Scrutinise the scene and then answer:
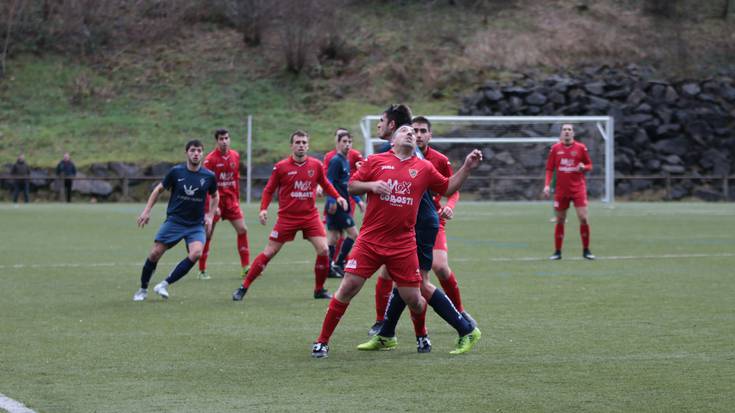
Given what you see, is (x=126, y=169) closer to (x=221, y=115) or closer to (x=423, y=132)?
(x=221, y=115)

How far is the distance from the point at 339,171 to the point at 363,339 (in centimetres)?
→ 631

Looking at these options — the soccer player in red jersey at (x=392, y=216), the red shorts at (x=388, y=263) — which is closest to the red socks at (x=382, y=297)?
the soccer player in red jersey at (x=392, y=216)

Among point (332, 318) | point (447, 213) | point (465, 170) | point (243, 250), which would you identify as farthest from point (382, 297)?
point (243, 250)

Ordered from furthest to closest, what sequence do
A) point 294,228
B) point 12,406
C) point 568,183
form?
1. point 568,183
2. point 294,228
3. point 12,406

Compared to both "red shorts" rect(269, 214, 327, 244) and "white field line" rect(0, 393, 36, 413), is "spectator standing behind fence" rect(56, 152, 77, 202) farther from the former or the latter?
"white field line" rect(0, 393, 36, 413)

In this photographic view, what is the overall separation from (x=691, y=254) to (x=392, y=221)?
37.1 ft

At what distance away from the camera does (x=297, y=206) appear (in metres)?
13.1

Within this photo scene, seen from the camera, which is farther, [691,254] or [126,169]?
[126,169]

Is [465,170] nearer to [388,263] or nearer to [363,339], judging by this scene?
[388,263]

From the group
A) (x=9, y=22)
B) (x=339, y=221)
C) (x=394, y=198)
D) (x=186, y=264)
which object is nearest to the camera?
(x=394, y=198)

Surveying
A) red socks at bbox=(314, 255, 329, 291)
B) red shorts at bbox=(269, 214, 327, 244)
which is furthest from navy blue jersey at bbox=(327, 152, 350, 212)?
red socks at bbox=(314, 255, 329, 291)

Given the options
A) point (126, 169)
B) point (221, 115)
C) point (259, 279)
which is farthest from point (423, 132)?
point (221, 115)

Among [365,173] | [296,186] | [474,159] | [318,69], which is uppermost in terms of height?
[318,69]

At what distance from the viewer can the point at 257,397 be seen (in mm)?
7090
